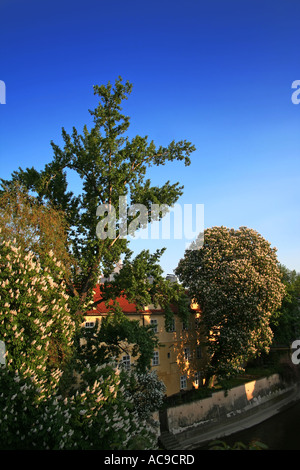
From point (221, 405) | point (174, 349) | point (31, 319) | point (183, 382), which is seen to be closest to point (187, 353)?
point (174, 349)

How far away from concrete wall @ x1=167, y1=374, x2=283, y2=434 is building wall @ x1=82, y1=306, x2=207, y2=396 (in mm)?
4525

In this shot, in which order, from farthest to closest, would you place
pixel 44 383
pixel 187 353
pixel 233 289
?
pixel 187 353 → pixel 233 289 → pixel 44 383

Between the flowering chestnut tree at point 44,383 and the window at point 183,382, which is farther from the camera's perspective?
the window at point 183,382

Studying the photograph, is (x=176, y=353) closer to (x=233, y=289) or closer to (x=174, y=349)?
(x=174, y=349)

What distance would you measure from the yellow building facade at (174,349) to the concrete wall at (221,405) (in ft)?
14.8

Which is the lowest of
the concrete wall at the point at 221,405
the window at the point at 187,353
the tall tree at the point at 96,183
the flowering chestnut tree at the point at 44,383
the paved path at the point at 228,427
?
the paved path at the point at 228,427

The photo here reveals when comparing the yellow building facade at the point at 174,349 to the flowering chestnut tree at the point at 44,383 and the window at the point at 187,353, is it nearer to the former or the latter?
the window at the point at 187,353

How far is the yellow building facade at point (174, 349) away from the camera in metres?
35.5

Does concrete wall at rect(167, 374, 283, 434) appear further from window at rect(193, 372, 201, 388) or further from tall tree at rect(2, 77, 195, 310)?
tall tree at rect(2, 77, 195, 310)

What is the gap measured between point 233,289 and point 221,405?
40.2 ft

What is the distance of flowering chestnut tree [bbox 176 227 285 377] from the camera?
33.9 meters

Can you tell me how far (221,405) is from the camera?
34531mm
